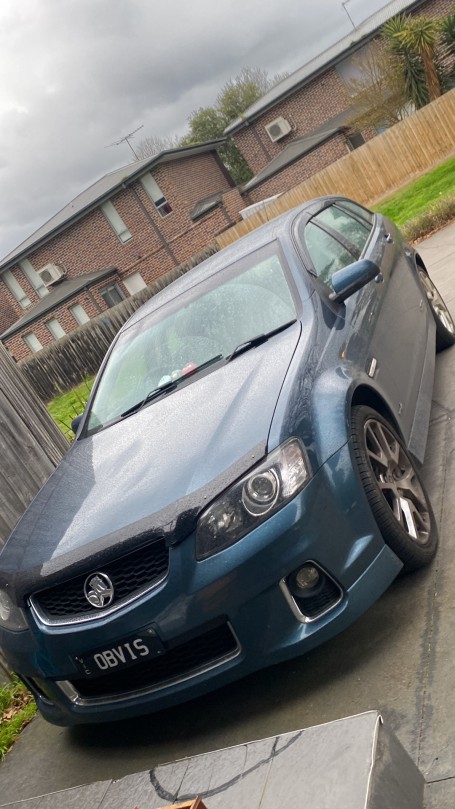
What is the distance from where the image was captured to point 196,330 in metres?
4.87

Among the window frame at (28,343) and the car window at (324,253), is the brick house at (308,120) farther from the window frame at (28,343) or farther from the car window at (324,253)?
the car window at (324,253)

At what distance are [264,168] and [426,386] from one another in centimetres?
4631

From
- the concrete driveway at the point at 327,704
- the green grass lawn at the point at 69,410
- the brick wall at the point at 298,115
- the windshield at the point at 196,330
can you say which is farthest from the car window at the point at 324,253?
the brick wall at the point at 298,115

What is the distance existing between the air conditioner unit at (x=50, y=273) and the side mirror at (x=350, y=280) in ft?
144

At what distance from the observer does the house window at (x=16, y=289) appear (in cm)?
4866

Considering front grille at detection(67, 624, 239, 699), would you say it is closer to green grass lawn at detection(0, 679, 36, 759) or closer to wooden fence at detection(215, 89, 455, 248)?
green grass lawn at detection(0, 679, 36, 759)

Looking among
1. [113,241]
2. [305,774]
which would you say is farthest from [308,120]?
[305,774]

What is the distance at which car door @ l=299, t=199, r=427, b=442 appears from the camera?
4.56 meters

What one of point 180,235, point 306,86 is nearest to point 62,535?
point 180,235

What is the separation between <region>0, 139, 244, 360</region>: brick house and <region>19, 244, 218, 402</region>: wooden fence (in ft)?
40.8

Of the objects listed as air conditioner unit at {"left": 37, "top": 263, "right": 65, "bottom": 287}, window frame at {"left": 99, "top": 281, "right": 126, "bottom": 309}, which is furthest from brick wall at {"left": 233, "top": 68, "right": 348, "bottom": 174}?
air conditioner unit at {"left": 37, "top": 263, "right": 65, "bottom": 287}

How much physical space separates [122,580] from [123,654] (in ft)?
0.93

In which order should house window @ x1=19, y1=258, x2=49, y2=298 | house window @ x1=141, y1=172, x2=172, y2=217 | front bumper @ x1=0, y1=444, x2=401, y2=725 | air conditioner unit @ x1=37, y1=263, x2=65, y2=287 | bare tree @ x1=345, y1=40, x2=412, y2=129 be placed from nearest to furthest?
front bumper @ x1=0, y1=444, x2=401, y2=725 → bare tree @ x1=345, y1=40, x2=412, y2=129 → house window @ x1=141, y1=172, x2=172, y2=217 → air conditioner unit @ x1=37, y1=263, x2=65, y2=287 → house window @ x1=19, y1=258, x2=49, y2=298

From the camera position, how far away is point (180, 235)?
44.6 metres
